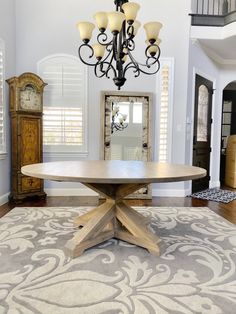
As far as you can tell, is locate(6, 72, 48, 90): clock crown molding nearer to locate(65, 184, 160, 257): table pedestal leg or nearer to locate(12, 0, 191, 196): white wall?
locate(12, 0, 191, 196): white wall

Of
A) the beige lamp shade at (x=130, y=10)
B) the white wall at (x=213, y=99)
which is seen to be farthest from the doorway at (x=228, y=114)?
the beige lamp shade at (x=130, y=10)

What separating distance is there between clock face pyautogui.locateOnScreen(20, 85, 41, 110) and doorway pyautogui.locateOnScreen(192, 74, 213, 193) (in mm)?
2639

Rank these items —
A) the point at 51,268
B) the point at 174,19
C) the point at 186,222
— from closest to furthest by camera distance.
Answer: the point at 51,268, the point at 186,222, the point at 174,19

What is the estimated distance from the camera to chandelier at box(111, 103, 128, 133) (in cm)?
412

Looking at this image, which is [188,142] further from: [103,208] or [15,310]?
[15,310]

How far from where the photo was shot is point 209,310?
1.42 metres

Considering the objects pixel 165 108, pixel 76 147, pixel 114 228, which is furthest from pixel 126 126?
pixel 114 228

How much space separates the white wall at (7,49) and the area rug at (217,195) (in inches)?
119

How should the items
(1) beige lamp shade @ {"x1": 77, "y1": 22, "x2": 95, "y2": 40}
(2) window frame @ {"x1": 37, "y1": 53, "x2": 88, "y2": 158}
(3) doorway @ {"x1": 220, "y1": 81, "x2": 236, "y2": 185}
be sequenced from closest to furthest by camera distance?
(1) beige lamp shade @ {"x1": 77, "y1": 22, "x2": 95, "y2": 40}, (2) window frame @ {"x1": 37, "y1": 53, "x2": 88, "y2": 158}, (3) doorway @ {"x1": 220, "y1": 81, "x2": 236, "y2": 185}

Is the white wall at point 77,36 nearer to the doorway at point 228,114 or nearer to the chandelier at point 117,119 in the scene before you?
the chandelier at point 117,119

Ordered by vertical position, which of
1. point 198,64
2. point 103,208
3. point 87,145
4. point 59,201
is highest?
point 198,64

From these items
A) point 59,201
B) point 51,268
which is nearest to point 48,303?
point 51,268

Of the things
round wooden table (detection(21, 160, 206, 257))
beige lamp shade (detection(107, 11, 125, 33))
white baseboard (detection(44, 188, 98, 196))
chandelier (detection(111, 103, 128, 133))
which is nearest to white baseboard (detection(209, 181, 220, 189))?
chandelier (detection(111, 103, 128, 133))

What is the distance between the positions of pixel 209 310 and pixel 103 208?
3.98 feet
